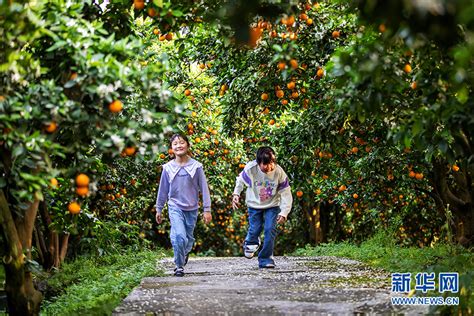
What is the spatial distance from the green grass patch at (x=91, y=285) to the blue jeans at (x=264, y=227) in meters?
1.36

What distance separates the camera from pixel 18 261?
477cm

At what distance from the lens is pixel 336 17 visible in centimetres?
711

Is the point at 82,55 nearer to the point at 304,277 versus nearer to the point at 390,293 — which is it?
the point at 390,293

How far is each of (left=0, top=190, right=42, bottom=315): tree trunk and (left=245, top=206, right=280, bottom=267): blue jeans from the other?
365 cm

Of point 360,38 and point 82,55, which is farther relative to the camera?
point 360,38

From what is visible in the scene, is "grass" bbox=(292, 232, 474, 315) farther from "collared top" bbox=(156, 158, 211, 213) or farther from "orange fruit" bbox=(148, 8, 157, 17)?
"orange fruit" bbox=(148, 8, 157, 17)

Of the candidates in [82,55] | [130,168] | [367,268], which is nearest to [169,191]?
[367,268]

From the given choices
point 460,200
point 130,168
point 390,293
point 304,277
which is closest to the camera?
point 390,293

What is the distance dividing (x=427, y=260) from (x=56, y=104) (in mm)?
4994

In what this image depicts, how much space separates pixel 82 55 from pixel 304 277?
3.83m

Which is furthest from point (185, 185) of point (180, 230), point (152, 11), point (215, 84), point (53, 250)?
point (53, 250)

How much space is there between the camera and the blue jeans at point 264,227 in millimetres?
8195

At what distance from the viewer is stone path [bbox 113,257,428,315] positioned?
4664 mm

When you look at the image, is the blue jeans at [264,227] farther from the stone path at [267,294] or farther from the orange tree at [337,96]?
the orange tree at [337,96]
